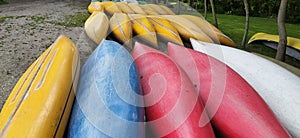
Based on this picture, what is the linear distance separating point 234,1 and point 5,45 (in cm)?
802

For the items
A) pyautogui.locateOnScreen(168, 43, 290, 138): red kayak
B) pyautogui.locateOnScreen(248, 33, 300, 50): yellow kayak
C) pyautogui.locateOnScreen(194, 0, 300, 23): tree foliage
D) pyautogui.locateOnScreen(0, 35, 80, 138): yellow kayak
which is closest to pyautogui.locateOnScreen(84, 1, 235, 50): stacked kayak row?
pyautogui.locateOnScreen(248, 33, 300, 50): yellow kayak

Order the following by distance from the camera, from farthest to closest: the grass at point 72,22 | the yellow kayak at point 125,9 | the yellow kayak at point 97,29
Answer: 1. the yellow kayak at point 125,9
2. the grass at point 72,22
3. the yellow kayak at point 97,29

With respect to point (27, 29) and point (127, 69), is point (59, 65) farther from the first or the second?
point (27, 29)

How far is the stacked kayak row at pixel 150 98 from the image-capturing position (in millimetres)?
952

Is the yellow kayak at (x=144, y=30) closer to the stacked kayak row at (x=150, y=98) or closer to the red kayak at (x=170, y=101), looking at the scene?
the stacked kayak row at (x=150, y=98)

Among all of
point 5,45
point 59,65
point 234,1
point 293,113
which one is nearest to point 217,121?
point 293,113

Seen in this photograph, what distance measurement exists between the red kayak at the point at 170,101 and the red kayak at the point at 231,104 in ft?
0.23

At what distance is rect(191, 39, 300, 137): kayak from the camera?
1.11 meters

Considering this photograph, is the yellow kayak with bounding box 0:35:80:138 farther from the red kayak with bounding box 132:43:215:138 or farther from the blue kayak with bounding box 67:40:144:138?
the red kayak with bounding box 132:43:215:138

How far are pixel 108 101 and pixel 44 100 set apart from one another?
0.91 feet

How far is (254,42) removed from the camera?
9.91 feet

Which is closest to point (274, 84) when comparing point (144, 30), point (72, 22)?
point (144, 30)

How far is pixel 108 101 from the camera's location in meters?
1.04

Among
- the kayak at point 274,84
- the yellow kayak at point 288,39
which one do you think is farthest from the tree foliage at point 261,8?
the kayak at point 274,84
